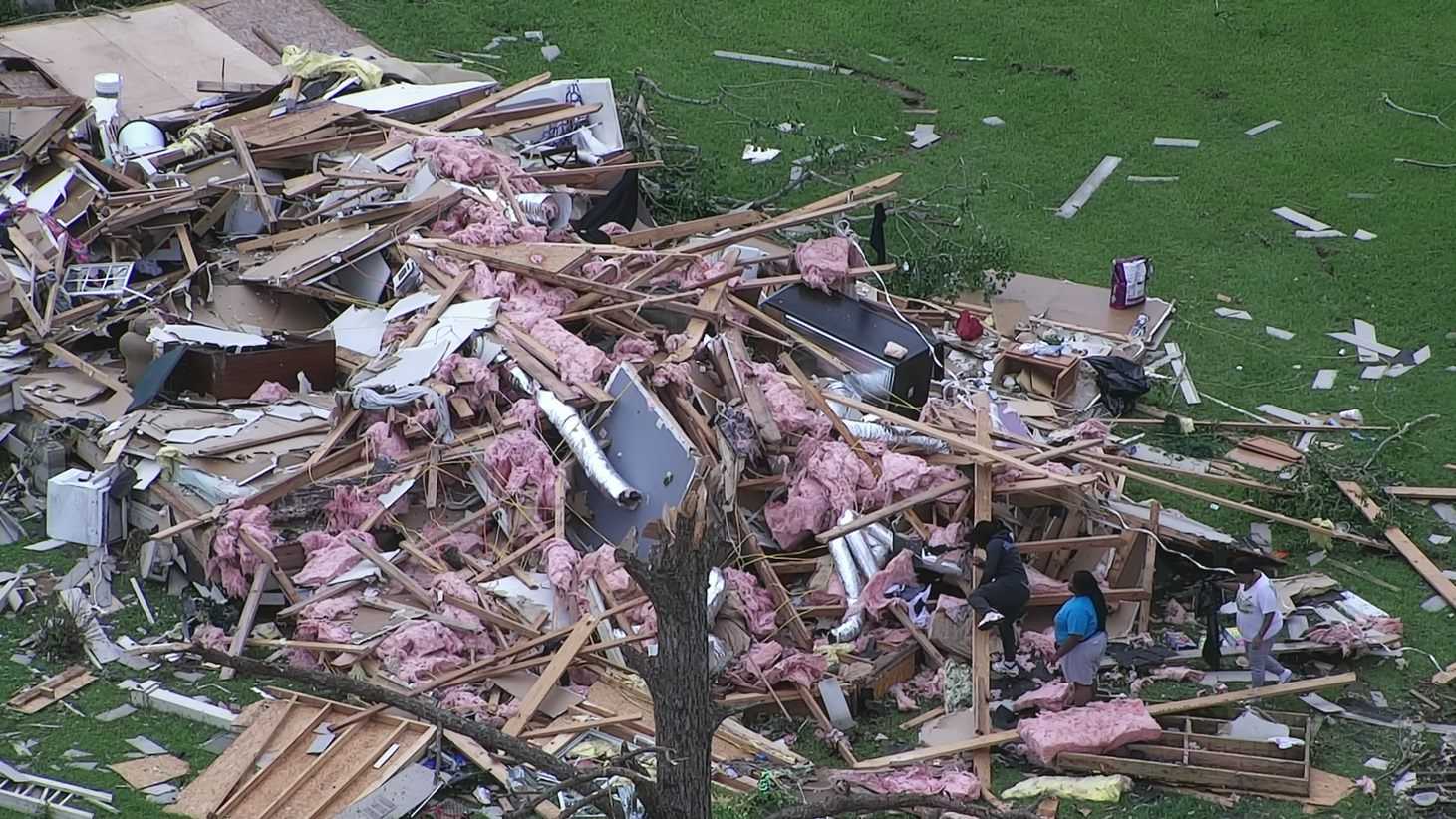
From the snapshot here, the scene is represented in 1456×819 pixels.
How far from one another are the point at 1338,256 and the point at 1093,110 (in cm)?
435

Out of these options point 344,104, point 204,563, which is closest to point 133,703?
point 204,563

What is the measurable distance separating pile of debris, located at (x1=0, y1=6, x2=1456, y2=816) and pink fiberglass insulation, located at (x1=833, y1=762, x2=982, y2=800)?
0.19ft

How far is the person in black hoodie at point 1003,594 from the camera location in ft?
41.8

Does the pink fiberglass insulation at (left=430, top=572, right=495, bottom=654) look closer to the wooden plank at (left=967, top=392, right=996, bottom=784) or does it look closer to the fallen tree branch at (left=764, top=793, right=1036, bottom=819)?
the wooden plank at (left=967, top=392, right=996, bottom=784)

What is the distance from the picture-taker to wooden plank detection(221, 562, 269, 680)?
12.4 metres

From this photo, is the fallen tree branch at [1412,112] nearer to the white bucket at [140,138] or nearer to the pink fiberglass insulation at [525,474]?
the pink fiberglass insulation at [525,474]

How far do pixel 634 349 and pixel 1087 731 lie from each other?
5.05 metres

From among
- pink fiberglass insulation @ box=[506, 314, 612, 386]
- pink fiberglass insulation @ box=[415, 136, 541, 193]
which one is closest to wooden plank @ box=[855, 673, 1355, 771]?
pink fiberglass insulation @ box=[506, 314, 612, 386]

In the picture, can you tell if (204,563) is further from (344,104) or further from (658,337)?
(344,104)

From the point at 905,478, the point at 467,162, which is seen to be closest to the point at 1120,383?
the point at 905,478

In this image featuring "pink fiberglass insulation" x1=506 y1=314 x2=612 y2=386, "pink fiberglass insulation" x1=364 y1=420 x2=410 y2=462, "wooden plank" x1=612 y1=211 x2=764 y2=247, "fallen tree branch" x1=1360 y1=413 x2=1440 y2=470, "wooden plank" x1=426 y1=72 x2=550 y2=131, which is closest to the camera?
"pink fiberglass insulation" x1=364 y1=420 x2=410 y2=462

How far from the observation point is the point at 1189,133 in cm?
2316

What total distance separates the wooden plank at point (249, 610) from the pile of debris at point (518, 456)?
3 cm

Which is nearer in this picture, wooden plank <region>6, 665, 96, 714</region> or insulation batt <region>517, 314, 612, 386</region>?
wooden plank <region>6, 665, 96, 714</region>
